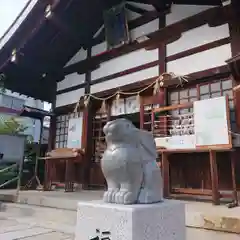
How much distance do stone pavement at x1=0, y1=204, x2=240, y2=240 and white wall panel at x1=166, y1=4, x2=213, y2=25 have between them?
3940mm

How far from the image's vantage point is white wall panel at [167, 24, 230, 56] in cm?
441

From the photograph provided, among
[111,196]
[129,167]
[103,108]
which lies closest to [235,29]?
[103,108]

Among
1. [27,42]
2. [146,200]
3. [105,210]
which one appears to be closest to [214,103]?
[146,200]

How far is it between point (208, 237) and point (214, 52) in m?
3.18

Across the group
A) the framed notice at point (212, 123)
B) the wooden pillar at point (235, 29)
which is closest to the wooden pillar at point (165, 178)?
the framed notice at point (212, 123)

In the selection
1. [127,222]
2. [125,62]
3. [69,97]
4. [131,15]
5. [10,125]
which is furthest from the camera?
[10,125]

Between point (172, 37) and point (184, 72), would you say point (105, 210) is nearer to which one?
point (184, 72)

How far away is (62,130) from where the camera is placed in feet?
23.0

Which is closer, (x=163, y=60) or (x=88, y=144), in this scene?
(x=163, y=60)

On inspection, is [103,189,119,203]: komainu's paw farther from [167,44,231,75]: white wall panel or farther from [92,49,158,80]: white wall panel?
[92,49,158,80]: white wall panel

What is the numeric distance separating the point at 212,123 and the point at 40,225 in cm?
268

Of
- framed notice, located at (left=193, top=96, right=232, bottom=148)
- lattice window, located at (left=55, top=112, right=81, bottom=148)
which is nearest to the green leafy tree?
lattice window, located at (left=55, top=112, right=81, bottom=148)

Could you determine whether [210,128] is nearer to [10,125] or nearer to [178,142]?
[178,142]

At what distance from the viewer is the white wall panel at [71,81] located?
668 cm
